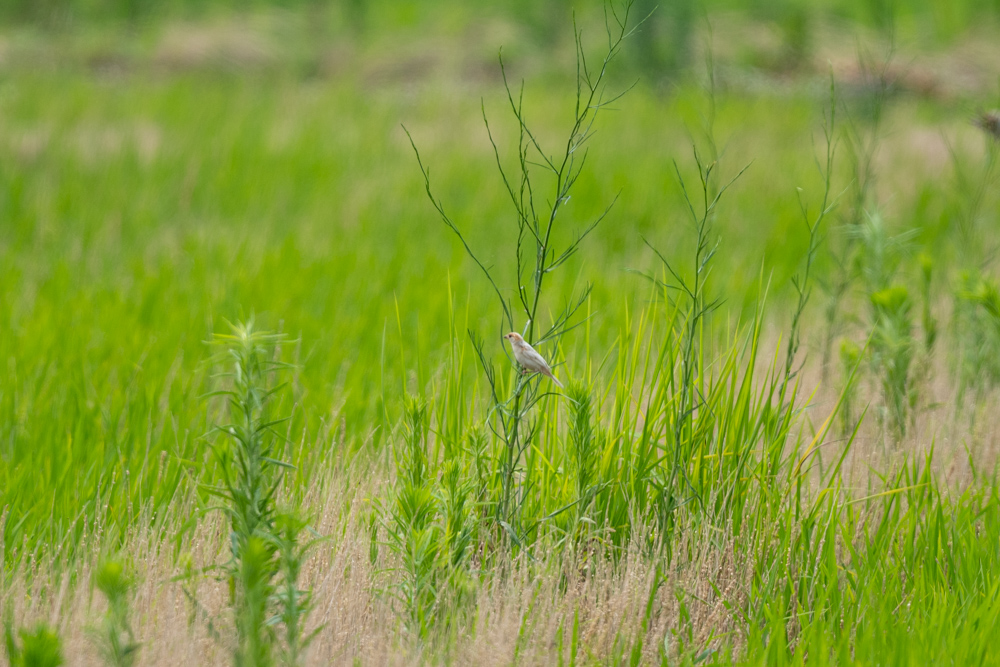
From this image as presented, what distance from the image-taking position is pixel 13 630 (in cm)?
177

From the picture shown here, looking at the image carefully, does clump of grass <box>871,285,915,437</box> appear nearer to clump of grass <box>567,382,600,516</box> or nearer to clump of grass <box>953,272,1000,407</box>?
clump of grass <box>953,272,1000,407</box>

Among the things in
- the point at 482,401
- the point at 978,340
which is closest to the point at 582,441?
the point at 482,401

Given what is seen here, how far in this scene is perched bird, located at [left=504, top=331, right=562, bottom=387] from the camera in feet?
6.38

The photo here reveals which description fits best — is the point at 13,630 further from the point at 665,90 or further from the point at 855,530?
the point at 665,90

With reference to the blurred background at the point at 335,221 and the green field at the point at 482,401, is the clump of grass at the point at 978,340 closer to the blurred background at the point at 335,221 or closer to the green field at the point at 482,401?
the green field at the point at 482,401

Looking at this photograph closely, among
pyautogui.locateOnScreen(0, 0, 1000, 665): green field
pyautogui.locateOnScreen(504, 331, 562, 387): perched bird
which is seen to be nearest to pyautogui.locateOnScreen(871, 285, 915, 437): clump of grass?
pyautogui.locateOnScreen(0, 0, 1000, 665): green field

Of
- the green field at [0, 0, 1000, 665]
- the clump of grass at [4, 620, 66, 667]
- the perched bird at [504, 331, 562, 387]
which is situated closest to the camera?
the clump of grass at [4, 620, 66, 667]

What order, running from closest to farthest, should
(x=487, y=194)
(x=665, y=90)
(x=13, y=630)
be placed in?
(x=13, y=630)
(x=487, y=194)
(x=665, y=90)

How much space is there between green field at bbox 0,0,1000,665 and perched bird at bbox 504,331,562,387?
3.0 inches

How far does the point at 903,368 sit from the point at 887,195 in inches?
190

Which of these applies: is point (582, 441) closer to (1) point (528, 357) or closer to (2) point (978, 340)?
(1) point (528, 357)

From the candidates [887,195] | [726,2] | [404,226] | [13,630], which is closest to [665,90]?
[887,195]

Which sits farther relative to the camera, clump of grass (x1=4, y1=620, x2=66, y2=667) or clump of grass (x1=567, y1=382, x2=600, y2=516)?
clump of grass (x1=567, y1=382, x2=600, y2=516)

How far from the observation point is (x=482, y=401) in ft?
9.66
